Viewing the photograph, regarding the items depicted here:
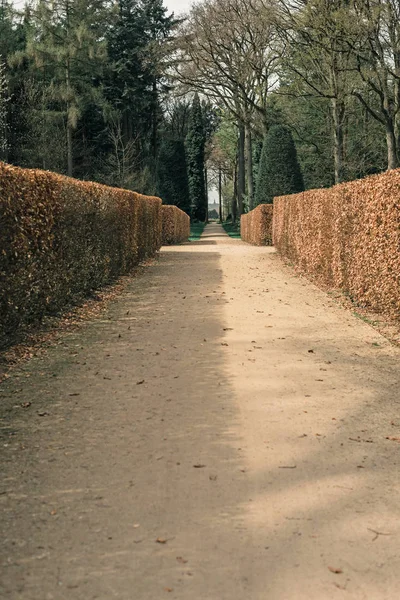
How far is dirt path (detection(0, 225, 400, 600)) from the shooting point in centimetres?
286

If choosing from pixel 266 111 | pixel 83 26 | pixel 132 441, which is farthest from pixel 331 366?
pixel 83 26

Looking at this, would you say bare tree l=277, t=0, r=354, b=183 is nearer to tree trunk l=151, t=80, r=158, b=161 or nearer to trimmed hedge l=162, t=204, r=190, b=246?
trimmed hedge l=162, t=204, r=190, b=246

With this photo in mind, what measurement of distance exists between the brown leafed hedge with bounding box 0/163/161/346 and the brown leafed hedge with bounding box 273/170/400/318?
449cm

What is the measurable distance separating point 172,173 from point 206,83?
77.7ft

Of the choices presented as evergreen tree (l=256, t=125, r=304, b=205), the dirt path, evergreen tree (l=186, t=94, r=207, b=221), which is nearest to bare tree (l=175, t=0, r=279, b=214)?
evergreen tree (l=256, t=125, r=304, b=205)

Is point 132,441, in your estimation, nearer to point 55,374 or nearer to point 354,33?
point 55,374

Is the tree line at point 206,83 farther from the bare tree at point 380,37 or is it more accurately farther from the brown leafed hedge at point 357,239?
the brown leafed hedge at point 357,239

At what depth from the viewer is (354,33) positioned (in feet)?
68.4

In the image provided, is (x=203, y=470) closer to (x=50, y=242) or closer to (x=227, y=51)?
(x=50, y=242)

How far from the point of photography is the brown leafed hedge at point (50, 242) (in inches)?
288

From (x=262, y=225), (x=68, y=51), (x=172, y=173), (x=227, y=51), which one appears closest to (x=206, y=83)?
(x=227, y=51)

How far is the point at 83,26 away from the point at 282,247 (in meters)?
27.7

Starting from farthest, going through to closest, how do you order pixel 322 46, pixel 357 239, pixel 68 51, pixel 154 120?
pixel 154 120 → pixel 68 51 → pixel 322 46 → pixel 357 239

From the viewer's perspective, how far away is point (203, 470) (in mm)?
4043
